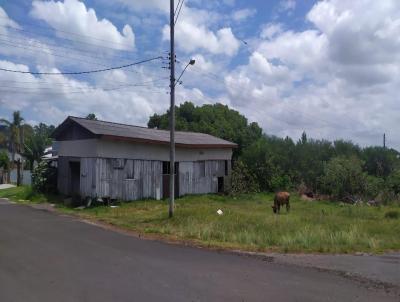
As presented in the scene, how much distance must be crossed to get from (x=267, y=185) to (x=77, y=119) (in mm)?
16696

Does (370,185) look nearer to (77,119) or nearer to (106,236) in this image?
(77,119)

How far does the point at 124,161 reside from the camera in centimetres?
2681

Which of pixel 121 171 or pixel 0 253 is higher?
pixel 121 171

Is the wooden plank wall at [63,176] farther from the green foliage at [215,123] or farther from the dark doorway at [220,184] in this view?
the green foliage at [215,123]

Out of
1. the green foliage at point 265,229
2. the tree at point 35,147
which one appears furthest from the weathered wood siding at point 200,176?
the tree at point 35,147

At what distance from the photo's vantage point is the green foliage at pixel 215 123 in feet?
154

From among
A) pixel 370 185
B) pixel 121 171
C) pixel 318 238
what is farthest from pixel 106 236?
pixel 370 185

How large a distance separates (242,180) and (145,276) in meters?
26.7

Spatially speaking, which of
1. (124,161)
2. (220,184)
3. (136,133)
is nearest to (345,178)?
(220,184)

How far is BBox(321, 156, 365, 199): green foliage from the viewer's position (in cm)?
3216

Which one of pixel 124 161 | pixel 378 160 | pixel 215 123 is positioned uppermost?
pixel 215 123

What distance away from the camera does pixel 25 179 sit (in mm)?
45531

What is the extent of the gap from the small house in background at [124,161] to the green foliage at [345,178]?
342 inches

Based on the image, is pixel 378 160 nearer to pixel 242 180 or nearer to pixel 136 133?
pixel 242 180
